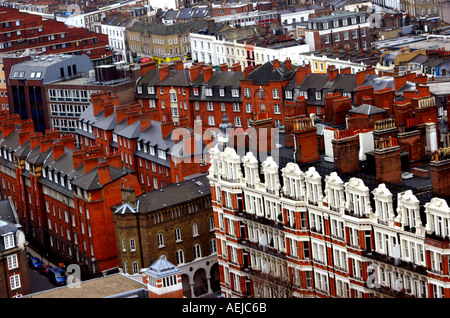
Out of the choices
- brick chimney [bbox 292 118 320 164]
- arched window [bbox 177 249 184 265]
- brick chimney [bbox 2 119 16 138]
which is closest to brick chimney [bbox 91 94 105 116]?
brick chimney [bbox 2 119 16 138]

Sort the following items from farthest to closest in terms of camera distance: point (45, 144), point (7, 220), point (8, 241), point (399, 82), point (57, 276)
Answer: point (45, 144) → point (399, 82) → point (57, 276) → point (7, 220) → point (8, 241)

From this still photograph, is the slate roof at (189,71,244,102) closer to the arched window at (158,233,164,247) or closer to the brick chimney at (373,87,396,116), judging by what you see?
the arched window at (158,233,164,247)

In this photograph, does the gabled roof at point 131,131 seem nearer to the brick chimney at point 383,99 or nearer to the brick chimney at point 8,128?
the brick chimney at point 8,128

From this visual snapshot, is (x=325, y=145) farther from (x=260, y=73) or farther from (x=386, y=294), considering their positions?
(x=260, y=73)

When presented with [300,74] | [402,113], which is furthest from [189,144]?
[402,113]

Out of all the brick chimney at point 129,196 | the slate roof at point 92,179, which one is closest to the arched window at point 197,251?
the brick chimney at point 129,196

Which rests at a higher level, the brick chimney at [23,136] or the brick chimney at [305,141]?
the brick chimney at [305,141]

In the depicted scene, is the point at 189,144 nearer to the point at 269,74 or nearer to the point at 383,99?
the point at 383,99
